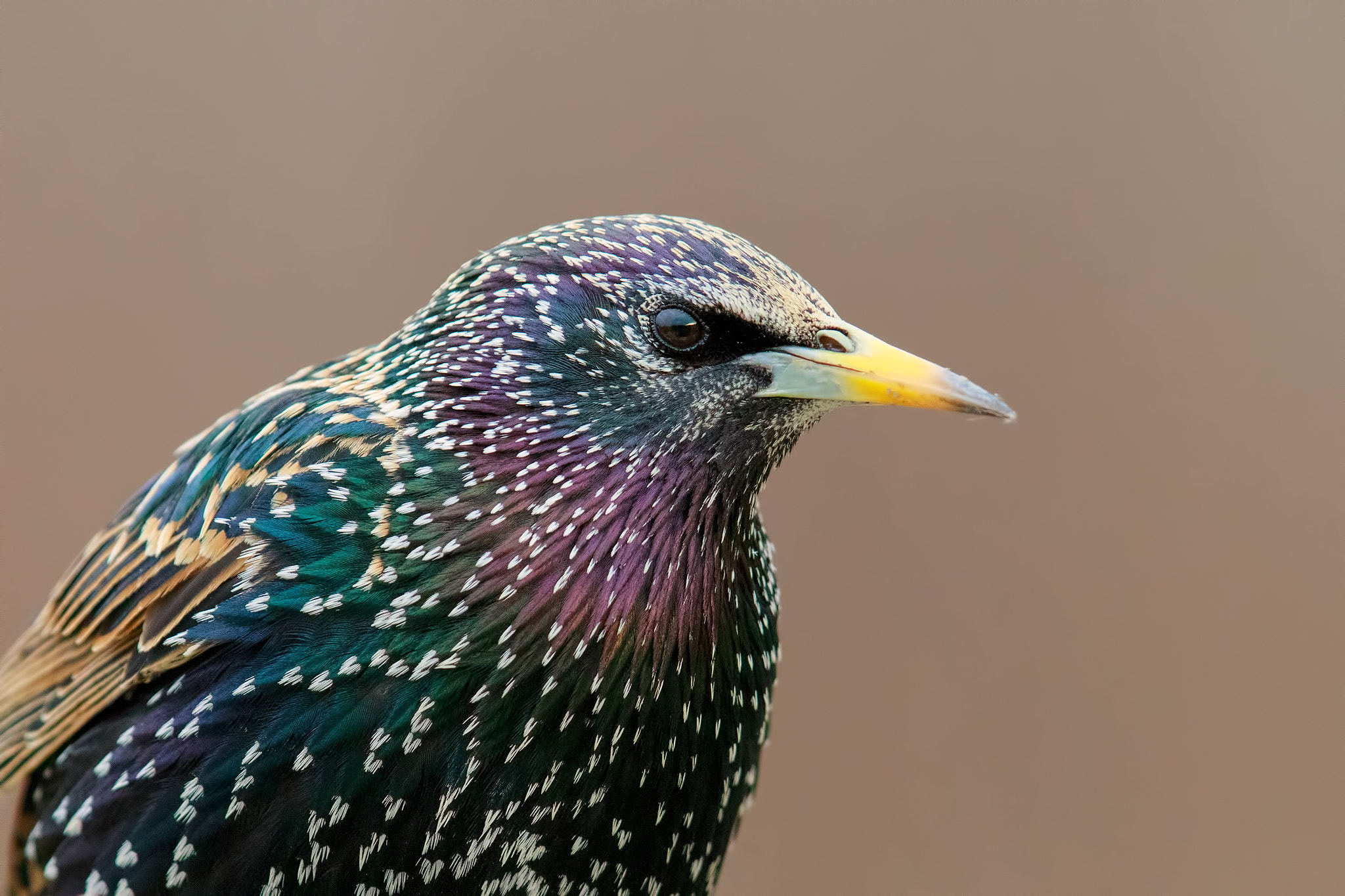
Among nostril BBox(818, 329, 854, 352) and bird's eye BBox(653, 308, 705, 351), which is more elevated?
nostril BBox(818, 329, 854, 352)

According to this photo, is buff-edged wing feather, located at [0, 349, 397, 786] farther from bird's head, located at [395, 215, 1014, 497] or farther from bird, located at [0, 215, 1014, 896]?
bird's head, located at [395, 215, 1014, 497]

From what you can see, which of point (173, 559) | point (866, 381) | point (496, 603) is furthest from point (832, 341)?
point (173, 559)

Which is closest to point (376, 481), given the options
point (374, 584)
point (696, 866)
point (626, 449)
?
point (374, 584)

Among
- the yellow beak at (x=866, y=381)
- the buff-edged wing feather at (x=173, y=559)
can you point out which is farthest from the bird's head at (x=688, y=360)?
the buff-edged wing feather at (x=173, y=559)

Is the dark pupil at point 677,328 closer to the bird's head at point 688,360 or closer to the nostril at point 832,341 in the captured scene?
the bird's head at point 688,360

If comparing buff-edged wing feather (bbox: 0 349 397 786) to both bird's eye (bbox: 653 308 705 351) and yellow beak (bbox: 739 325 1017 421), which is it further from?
yellow beak (bbox: 739 325 1017 421)

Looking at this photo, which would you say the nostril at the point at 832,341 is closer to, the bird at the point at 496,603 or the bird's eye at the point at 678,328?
the bird at the point at 496,603

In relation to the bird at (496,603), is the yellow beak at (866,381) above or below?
above

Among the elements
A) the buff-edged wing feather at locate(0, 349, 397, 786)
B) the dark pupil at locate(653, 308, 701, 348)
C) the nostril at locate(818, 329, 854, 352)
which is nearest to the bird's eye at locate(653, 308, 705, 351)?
the dark pupil at locate(653, 308, 701, 348)
